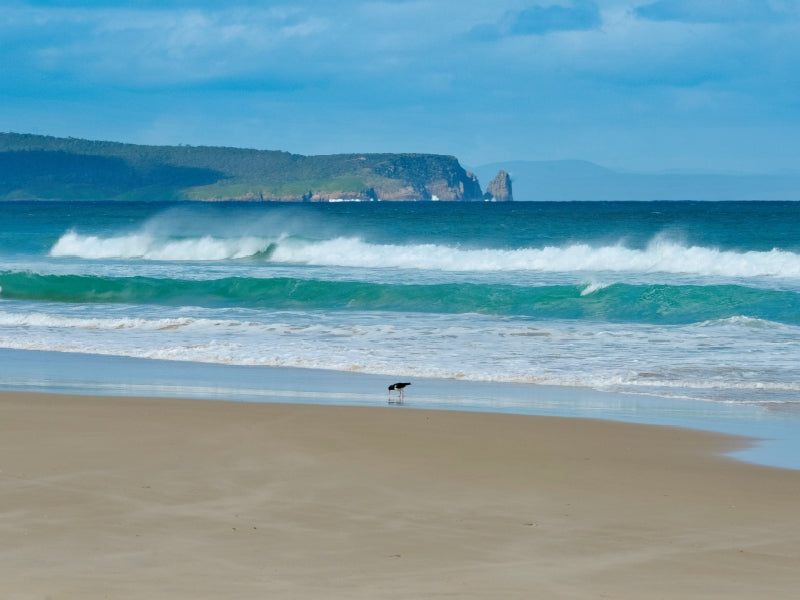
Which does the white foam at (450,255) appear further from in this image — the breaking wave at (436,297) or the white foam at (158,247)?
the breaking wave at (436,297)

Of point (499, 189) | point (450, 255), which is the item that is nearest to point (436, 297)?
point (450, 255)

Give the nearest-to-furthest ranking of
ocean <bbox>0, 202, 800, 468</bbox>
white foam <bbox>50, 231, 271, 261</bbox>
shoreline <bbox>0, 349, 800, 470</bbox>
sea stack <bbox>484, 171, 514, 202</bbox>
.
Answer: shoreline <bbox>0, 349, 800, 470</bbox>
ocean <bbox>0, 202, 800, 468</bbox>
white foam <bbox>50, 231, 271, 261</bbox>
sea stack <bbox>484, 171, 514, 202</bbox>

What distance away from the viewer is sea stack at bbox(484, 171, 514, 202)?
195875 mm

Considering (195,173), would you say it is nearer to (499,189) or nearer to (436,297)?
(499,189)

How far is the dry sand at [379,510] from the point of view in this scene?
16.0ft

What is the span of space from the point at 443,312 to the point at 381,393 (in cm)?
1187

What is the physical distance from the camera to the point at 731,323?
60.4 ft

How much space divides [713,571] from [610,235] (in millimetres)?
53841

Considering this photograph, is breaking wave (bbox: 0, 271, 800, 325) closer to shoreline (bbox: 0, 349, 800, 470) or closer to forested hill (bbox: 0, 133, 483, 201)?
shoreline (bbox: 0, 349, 800, 470)

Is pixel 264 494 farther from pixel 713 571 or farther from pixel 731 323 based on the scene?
pixel 731 323

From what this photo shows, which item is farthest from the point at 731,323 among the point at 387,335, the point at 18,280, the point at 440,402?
the point at 18,280

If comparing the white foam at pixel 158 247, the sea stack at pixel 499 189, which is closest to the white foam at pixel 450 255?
the white foam at pixel 158 247

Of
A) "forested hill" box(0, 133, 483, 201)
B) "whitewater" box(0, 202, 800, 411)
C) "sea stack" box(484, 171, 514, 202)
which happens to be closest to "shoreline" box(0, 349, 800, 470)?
"whitewater" box(0, 202, 800, 411)

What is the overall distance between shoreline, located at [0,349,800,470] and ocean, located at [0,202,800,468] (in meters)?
0.06
